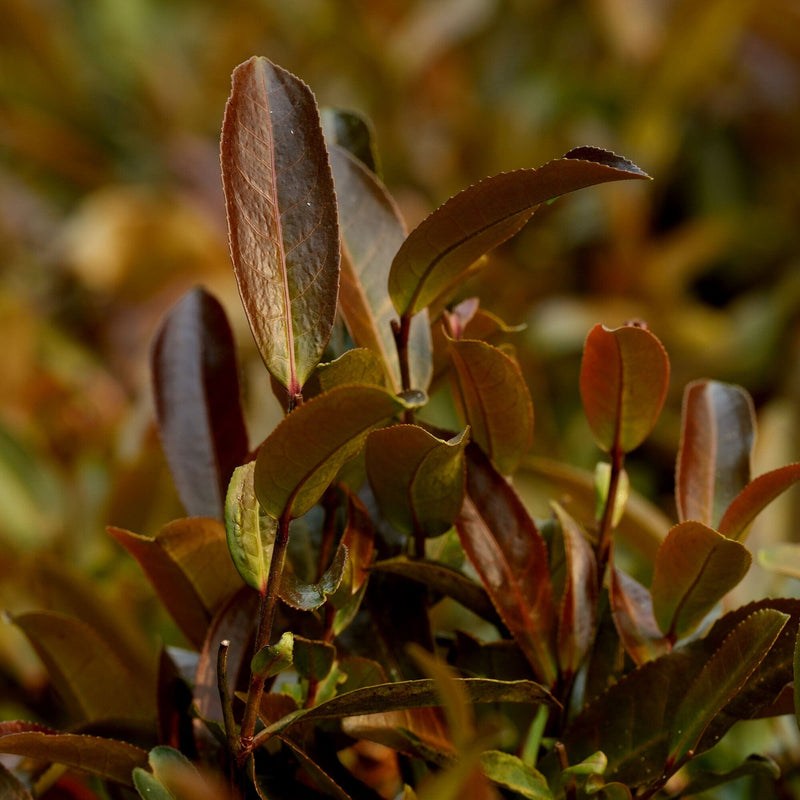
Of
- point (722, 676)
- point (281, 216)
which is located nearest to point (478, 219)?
point (281, 216)

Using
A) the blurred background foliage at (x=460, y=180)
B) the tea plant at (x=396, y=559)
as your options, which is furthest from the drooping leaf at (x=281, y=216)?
the blurred background foliage at (x=460, y=180)

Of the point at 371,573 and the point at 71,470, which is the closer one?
the point at 371,573

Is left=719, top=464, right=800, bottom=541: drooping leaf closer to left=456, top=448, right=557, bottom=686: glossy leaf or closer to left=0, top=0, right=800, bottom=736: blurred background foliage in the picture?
left=456, top=448, right=557, bottom=686: glossy leaf

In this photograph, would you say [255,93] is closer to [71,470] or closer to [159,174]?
[71,470]

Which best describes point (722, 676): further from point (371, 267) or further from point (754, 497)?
point (371, 267)

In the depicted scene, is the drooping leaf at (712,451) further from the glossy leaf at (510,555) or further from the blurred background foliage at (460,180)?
the blurred background foliage at (460,180)

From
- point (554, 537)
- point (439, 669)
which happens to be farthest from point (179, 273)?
point (439, 669)
